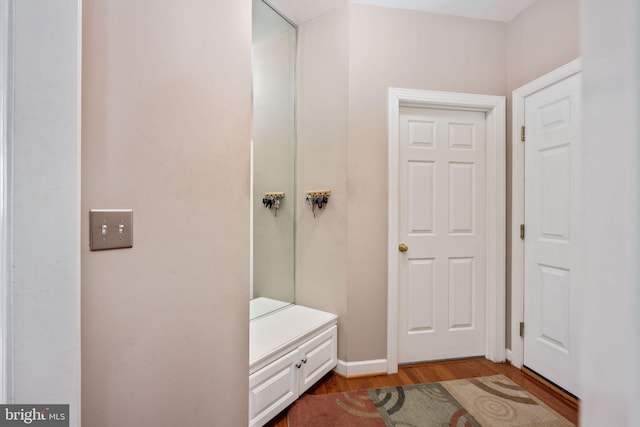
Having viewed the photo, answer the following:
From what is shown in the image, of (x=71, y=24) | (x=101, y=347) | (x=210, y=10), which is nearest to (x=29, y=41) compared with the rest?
(x=71, y=24)

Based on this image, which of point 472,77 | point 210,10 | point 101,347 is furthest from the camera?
point 472,77

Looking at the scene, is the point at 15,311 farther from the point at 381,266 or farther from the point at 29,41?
the point at 381,266

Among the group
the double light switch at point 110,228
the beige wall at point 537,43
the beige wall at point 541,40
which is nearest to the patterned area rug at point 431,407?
the beige wall at point 537,43

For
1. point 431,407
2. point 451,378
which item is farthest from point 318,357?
point 451,378

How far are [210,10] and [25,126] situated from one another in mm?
749

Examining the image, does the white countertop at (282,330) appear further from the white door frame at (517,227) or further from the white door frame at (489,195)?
the white door frame at (517,227)

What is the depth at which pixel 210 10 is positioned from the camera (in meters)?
1.12

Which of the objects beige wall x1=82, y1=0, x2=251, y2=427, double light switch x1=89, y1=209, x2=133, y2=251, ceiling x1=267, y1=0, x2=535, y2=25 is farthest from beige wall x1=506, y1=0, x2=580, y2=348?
double light switch x1=89, y1=209, x2=133, y2=251

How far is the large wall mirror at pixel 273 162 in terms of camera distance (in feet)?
7.23

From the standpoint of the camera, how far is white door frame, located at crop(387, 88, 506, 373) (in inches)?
83.4

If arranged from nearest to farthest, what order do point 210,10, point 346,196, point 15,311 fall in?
point 15,311 < point 210,10 < point 346,196

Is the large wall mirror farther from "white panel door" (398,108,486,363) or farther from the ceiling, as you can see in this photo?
"white panel door" (398,108,486,363)

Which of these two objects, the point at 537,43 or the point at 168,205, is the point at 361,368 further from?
the point at 537,43

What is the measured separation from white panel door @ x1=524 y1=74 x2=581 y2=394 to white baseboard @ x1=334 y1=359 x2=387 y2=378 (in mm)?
1045
